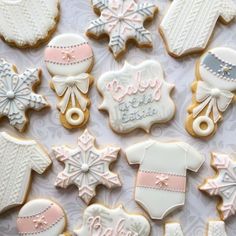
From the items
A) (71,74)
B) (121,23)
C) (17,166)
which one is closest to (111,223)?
(17,166)

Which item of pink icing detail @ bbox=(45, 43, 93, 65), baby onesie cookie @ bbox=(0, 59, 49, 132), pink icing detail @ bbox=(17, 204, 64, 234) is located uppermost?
pink icing detail @ bbox=(45, 43, 93, 65)

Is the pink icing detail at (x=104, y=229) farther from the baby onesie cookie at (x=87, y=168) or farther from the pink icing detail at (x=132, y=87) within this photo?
the pink icing detail at (x=132, y=87)

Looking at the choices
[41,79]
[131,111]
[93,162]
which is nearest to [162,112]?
[131,111]

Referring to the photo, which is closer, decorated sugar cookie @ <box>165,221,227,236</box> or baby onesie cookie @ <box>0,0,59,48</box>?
decorated sugar cookie @ <box>165,221,227,236</box>

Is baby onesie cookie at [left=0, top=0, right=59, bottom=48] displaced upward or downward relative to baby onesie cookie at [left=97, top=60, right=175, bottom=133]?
upward

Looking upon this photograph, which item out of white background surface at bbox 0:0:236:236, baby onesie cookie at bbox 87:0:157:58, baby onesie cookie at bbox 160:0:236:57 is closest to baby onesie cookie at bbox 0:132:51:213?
white background surface at bbox 0:0:236:236

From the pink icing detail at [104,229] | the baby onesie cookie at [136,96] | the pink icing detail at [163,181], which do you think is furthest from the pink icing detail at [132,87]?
the pink icing detail at [104,229]

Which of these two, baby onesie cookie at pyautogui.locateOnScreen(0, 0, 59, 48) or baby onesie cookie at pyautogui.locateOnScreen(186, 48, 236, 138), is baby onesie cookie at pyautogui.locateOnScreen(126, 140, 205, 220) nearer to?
baby onesie cookie at pyautogui.locateOnScreen(186, 48, 236, 138)

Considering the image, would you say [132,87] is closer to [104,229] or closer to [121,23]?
[121,23]
